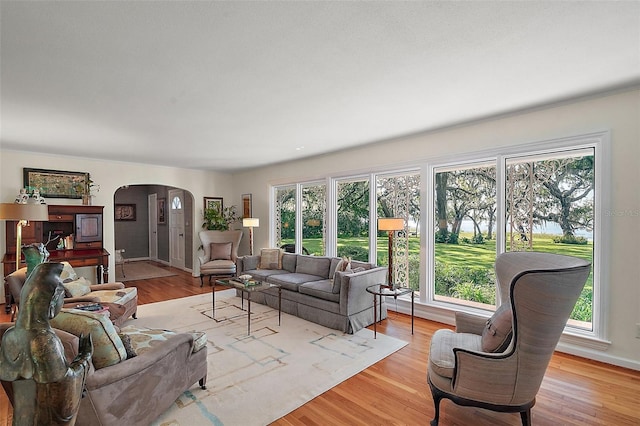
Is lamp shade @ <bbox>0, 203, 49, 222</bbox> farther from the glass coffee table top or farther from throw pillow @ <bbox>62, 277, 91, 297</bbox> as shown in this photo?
the glass coffee table top

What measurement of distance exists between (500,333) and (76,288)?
4365 millimetres

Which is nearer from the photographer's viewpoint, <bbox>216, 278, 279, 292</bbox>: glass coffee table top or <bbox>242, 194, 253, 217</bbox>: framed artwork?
<bbox>216, 278, 279, 292</bbox>: glass coffee table top

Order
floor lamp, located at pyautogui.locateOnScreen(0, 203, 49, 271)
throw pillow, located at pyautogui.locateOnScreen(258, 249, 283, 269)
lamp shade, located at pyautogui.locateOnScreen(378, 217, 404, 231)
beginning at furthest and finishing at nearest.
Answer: throw pillow, located at pyautogui.locateOnScreen(258, 249, 283, 269), lamp shade, located at pyautogui.locateOnScreen(378, 217, 404, 231), floor lamp, located at pyautogui.locateOnScreen(0, 203, 49, 271)

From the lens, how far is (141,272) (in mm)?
7938

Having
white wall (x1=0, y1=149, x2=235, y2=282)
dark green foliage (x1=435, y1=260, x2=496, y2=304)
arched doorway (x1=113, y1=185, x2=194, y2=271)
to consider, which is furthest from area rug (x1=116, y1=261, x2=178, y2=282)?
dark green foliage (x1=435, y1=260, x2=496, y2=304)

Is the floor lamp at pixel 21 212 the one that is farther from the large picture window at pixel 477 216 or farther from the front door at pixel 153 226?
the front door at pixel 153 226

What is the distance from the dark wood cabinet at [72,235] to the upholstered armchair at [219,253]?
1751mm

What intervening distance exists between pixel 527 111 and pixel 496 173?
740 millimetres

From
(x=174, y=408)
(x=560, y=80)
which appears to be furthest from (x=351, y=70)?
(x=174, y=408)

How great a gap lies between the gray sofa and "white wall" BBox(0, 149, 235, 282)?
9.89 ft

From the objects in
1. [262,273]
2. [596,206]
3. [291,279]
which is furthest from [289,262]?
[596,206]

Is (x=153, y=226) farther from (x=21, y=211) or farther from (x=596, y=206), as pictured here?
(x=596, y=206)

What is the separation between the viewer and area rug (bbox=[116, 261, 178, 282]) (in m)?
7.28

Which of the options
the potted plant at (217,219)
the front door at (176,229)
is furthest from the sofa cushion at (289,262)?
the front door at (176,229)
